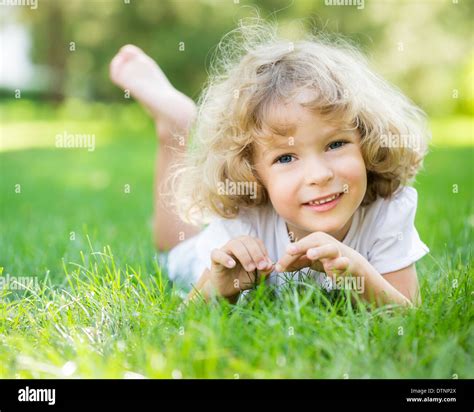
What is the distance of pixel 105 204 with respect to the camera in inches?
138

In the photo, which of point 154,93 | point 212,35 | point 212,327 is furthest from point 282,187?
point 212,35

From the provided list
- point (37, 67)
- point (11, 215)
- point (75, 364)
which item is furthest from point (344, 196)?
point (37, 67)

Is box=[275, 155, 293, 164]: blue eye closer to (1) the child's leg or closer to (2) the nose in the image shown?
(2) the nose

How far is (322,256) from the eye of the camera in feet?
4.73

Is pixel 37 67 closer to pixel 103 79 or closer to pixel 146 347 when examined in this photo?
pixel 103 79

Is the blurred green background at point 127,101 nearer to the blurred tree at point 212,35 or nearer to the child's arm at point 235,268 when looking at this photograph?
the blurred tree at point 212,35

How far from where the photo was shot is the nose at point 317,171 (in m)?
1.54

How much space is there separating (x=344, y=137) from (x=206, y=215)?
1.72ft

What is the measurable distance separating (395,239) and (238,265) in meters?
0.43

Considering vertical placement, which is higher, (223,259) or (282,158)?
(282,158)

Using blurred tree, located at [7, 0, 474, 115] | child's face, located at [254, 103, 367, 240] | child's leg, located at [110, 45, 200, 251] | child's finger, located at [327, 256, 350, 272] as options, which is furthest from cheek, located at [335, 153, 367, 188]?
blurred tree, located at [7, 0, 474, 115]

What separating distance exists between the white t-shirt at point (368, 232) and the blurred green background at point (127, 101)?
0.31 m

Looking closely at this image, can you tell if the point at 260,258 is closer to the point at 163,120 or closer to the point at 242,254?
the point at 242,254

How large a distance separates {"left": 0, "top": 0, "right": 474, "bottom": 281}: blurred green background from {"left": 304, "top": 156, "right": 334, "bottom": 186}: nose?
0.66m
